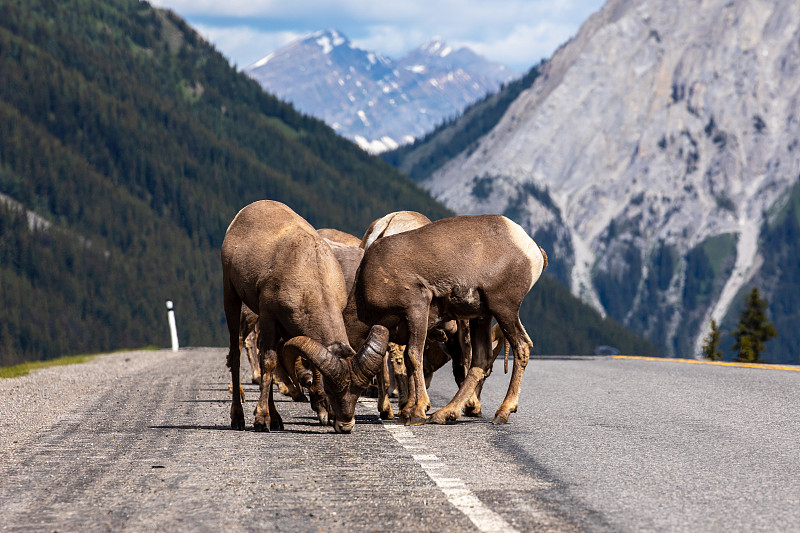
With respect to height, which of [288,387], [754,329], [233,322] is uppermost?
[233,322]

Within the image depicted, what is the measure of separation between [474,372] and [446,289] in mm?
923

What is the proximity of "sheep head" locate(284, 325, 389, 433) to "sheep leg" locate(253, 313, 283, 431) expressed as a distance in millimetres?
268

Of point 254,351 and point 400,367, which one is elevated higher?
point 400,367

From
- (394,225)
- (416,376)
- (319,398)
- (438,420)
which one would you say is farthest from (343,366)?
(394,225)

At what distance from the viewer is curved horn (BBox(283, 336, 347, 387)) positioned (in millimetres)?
8883

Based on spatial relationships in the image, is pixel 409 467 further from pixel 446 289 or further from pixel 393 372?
pixel 393 372

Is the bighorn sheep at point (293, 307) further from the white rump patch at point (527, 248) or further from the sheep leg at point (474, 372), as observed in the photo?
the white rump patch at point (527, 248)

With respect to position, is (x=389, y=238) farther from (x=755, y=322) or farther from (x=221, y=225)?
(x=221, y=225)

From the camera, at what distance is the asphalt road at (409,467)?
541 cm

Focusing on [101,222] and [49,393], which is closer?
[49,393]

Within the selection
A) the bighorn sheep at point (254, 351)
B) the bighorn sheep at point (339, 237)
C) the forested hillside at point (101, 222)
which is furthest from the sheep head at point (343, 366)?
the forested hillside at point (101, 222)

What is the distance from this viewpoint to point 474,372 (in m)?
10.2

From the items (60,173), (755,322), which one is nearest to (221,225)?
(60,173)

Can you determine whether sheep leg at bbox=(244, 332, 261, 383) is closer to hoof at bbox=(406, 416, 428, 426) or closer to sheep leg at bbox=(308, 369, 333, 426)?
sheep leg at bbox=(308, 369, 333, 426)
